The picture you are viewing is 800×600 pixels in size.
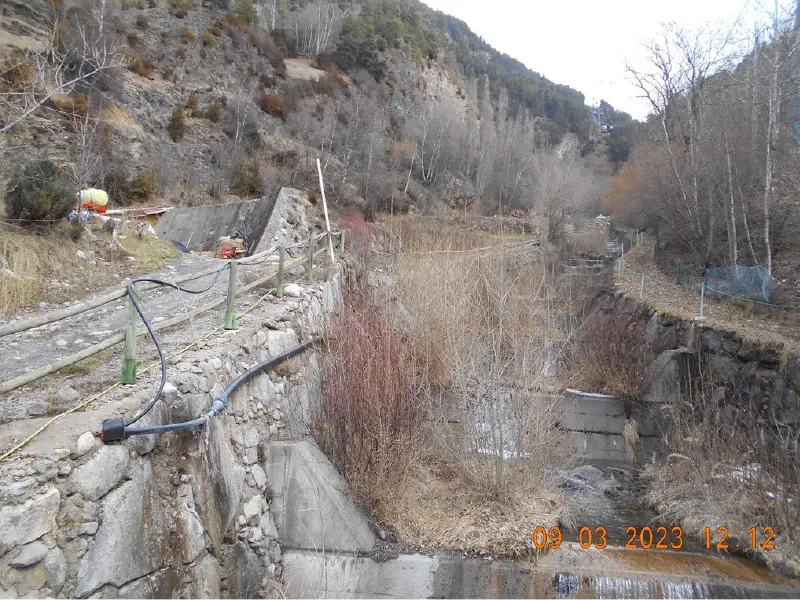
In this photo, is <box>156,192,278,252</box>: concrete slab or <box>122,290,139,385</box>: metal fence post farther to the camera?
<box>156,192,278,252</box>: concrete slab

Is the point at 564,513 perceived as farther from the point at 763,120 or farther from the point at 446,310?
the point at 763,120

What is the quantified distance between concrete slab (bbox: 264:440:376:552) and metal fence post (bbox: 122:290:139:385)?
1747 millimetres

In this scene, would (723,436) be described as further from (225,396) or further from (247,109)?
(247,109)

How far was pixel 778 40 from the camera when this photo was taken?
12.7 m

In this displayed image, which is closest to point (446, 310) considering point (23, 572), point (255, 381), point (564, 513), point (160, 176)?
point (564, 513)

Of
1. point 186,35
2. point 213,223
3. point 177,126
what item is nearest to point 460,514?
point 213,223

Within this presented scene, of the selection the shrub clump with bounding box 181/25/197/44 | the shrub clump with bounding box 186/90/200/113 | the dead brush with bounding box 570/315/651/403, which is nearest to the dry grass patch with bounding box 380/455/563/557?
the dead brush with bounding box 570/315/651/403

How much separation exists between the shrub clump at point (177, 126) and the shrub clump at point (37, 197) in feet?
46.5

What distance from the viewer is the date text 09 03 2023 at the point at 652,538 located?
585 cm

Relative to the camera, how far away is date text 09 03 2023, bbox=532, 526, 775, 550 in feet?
19.2

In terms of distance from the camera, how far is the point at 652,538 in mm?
6609

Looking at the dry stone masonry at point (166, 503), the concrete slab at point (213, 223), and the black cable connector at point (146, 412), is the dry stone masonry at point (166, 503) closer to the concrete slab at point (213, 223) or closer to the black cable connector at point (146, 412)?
the black cable connector at point (146, 412)

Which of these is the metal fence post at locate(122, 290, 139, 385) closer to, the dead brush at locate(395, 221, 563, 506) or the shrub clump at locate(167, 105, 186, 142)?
the dead brush at locate(395, 221, 563, 506)

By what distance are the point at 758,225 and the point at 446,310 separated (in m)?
11.6
